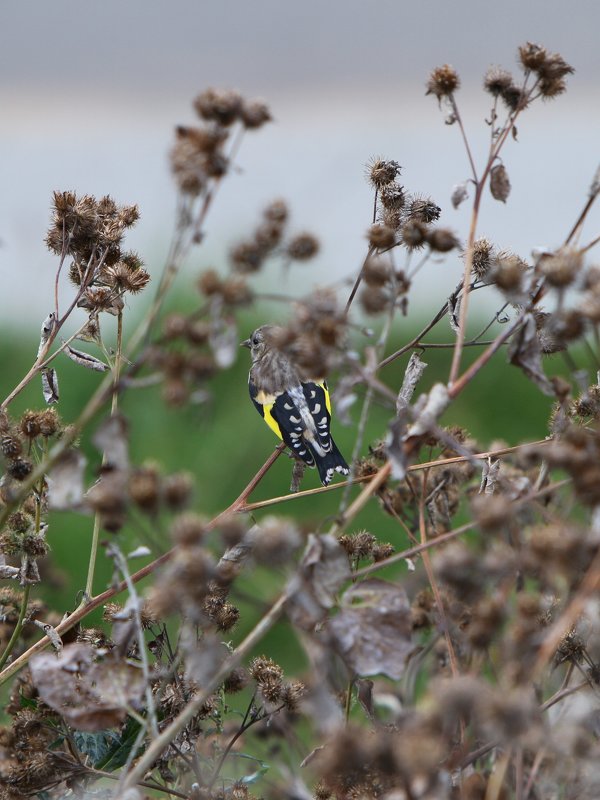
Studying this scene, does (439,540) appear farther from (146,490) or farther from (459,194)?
(459,194)

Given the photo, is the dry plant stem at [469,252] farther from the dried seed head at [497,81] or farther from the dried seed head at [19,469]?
the dried seed head at [19,469]

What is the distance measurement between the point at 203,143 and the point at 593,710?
0.72 metres

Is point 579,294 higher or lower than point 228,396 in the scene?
higher

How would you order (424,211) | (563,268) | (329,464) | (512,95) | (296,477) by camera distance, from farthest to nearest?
(329,464), (296,477), (424,211), (512,95), (563,268)

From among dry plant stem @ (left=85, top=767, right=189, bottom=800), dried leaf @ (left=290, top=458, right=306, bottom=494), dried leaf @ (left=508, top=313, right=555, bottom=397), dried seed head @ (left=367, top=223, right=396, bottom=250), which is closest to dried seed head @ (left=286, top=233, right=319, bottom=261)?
dried seed head @ (left=367, top=223, right=396, bottom=250)

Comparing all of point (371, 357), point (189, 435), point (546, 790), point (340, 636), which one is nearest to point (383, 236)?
point (371, 357)

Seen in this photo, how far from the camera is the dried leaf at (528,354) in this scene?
1.13 meters

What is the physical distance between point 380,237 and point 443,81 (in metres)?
0.31

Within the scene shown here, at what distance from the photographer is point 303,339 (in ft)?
3.51

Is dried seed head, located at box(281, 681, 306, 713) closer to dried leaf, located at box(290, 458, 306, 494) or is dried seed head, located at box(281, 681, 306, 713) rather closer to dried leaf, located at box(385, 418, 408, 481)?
dried leaf, located at box(385, 418, 408, 481)

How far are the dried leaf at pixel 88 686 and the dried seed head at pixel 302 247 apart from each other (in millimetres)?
475

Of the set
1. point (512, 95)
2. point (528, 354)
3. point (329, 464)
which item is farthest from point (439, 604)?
point (329, 464)

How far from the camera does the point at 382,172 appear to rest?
1.60m

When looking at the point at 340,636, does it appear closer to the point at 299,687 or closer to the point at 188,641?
the point at 188,641
